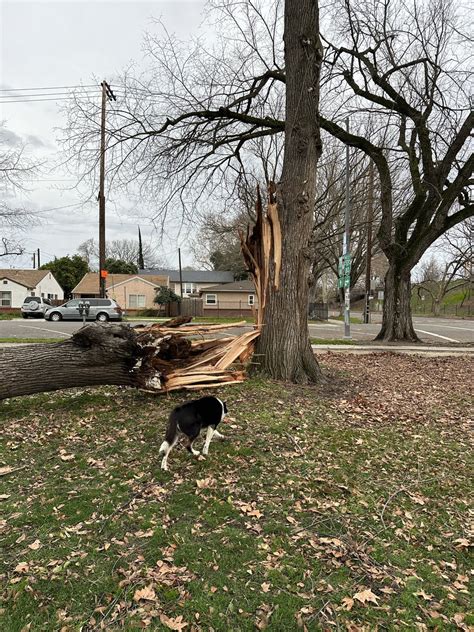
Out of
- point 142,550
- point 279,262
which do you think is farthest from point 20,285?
point 142,550

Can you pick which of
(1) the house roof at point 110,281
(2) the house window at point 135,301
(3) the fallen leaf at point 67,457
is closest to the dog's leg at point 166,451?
(3) the fallen leaf at point 67,457

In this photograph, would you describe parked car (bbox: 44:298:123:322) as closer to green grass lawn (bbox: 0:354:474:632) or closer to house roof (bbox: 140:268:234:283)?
green grass lawn (bbox: 0:354:474:632)

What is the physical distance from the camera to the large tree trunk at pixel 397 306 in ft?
48.1

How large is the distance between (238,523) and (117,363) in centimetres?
320

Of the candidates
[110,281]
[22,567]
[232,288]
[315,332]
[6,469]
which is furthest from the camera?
[110,281]

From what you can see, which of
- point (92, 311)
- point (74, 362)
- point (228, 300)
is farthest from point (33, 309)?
point (74, 362)

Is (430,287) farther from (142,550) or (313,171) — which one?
(142,550)

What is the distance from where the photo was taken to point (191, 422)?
3.89 m

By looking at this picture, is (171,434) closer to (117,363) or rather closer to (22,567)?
(22,567)

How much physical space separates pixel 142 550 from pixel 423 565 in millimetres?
1911

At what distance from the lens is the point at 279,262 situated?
22.9 feet

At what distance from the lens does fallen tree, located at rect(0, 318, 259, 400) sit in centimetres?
538

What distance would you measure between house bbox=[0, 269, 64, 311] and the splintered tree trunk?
135ft

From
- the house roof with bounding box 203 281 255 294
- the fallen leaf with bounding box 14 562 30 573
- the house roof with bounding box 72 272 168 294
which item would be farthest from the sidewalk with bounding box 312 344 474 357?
the house roof with bounding box 72 272 168 294
